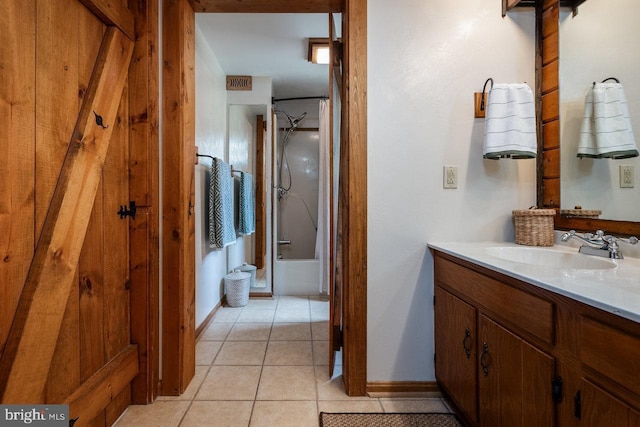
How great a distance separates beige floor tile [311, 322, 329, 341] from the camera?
2.38 m

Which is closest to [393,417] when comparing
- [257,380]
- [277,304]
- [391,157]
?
[257,380]

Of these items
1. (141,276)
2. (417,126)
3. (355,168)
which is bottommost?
(141,276)

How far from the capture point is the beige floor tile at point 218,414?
4.69ft

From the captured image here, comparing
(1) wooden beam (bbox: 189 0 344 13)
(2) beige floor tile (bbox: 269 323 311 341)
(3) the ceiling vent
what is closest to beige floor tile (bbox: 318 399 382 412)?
(2) beige floor tile (bbox: 269 323 311 341)

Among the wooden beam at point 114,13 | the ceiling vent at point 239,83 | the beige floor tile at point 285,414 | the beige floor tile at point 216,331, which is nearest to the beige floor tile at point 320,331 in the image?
the beige floor tile at point 216,331

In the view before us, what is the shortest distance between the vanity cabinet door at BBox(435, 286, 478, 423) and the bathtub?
81.0 inches

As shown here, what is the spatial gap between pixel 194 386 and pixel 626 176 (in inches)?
89.6

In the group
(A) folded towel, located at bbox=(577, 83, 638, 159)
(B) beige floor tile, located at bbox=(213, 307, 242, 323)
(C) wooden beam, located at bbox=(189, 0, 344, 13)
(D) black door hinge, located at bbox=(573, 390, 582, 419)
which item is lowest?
(B) beige floor tile, located at bbox=(213, 307, 242, 323)

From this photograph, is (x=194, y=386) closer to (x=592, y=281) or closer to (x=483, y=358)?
(x=483, y=358)

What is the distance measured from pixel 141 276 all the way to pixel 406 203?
1403mm

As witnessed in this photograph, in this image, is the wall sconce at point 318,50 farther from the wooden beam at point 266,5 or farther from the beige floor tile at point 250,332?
the beige floor tile at point 250,332

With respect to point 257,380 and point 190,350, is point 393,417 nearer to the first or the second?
point 257,380

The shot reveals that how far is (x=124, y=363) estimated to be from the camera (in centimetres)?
145

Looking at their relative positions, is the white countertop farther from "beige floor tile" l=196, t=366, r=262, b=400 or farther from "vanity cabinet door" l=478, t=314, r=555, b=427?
"beige floor tile" l=196, t=366, r=262, b=400
